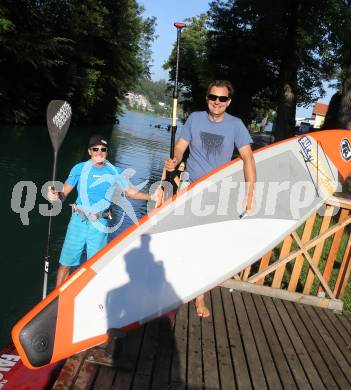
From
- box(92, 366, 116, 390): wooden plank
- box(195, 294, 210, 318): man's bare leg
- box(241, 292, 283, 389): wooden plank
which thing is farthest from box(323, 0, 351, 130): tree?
box(92, 366, 116, 390): wooden plank

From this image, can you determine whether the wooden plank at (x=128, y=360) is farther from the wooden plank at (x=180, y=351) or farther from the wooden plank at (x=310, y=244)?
the wooden plank at (x=310, y=244)

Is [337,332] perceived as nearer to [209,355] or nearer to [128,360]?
[209,355]

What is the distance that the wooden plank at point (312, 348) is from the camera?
4.16 metres

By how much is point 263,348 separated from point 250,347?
161 mm

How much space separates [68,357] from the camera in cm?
394

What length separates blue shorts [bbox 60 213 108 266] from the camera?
4758 mm

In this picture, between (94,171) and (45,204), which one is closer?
(94,171)

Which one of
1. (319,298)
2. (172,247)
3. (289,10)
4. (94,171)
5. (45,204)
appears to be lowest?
(45,204)

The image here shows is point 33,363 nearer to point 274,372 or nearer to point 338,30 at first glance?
point 274,372

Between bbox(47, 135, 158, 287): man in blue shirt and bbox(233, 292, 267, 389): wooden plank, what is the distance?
7.06 ft

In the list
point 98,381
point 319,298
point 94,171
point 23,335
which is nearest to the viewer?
point 98,381

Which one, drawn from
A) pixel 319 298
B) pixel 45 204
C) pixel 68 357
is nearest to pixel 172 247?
pixel 68 357

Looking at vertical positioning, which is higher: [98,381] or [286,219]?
[286,219]

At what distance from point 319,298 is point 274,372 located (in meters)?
2.05
